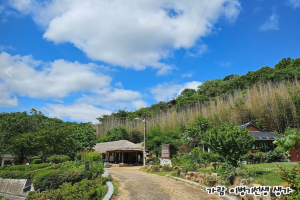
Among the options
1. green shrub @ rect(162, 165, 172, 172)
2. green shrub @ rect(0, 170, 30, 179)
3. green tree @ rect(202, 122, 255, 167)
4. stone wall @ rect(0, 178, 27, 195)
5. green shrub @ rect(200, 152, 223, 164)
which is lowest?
stone wall @ rect(0, 178, 27, 195)

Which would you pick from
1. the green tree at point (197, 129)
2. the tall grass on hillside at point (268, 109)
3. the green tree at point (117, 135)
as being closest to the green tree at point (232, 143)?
the green tree at point (197, 129)

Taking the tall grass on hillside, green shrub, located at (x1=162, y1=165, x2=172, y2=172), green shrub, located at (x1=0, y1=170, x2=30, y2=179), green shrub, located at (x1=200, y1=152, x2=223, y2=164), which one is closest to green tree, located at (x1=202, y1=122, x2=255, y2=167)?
green shrub, located at (x1=200, y1=152, x2=223, y2=164)

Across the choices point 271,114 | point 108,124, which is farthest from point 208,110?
point 108,124

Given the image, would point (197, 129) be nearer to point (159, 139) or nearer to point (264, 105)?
point (159, 139)

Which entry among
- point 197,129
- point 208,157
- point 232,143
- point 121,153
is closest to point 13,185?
point 208,157

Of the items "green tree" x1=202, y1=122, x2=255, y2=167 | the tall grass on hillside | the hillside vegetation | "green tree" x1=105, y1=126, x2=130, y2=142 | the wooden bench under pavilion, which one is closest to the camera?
"green tree" x1=202, y1=122, x2=255, y2=167

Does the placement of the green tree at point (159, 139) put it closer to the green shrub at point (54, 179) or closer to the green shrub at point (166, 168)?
the green shrub at point (166, 168)

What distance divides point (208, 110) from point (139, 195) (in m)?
21.8

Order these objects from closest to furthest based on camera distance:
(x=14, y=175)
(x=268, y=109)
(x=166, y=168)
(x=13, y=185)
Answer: (x=13, y=185)
(x=14, y=175)
(x=166, y=168)
(x=268, y=109)

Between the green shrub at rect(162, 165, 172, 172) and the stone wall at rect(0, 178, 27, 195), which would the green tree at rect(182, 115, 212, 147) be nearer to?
the green shrub at rect(162, 165, 172, 172)

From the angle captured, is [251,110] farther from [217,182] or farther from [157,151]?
[217,182]

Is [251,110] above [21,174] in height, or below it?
above

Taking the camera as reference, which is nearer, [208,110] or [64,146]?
[64,146]

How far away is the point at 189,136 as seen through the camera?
19.5 m
